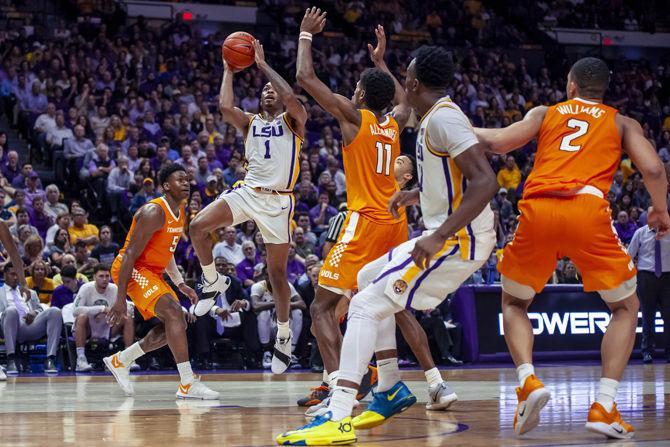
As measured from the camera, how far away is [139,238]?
8414mm

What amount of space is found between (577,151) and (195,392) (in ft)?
13.1

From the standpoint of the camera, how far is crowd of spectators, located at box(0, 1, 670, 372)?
13.4m

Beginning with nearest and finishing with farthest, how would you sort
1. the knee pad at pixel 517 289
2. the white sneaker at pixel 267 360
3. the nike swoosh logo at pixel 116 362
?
the knee pad at pixel 517 289 < the nike swoosh logo at pixel 116 362 < the white sneaker at pixel 267 360

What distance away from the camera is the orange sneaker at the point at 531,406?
5.14m

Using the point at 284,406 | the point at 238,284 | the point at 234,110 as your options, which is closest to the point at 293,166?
the point at 234,110

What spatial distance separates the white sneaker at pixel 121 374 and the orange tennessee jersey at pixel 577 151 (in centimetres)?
Result: 434

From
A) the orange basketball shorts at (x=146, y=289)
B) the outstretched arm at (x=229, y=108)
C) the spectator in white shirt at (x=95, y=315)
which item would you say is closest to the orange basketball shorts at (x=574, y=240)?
the outstretched arm at (x=229, y=108)

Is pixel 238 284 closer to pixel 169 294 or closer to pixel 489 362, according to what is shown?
pixel 489 362

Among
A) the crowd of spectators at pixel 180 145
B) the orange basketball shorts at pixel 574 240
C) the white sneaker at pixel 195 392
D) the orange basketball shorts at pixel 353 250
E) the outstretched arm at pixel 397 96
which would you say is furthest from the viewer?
the crowd of spectators at pixel 180 145

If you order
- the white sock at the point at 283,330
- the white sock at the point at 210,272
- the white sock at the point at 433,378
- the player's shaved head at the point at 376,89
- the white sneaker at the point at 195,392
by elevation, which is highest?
the player's shaved head at the point at 376,89

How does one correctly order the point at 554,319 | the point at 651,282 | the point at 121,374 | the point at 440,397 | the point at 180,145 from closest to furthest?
1. the point at 440,397
2. the point at 121,374
3. the point at 651,282
4. the point at 554,319
5. the point at 180,145

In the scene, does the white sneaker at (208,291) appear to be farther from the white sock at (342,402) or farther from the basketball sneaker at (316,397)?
the white sock at (342,402)

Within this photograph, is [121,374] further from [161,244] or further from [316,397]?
[316,397]

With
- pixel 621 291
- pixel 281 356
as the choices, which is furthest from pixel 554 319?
pixel 621 291
